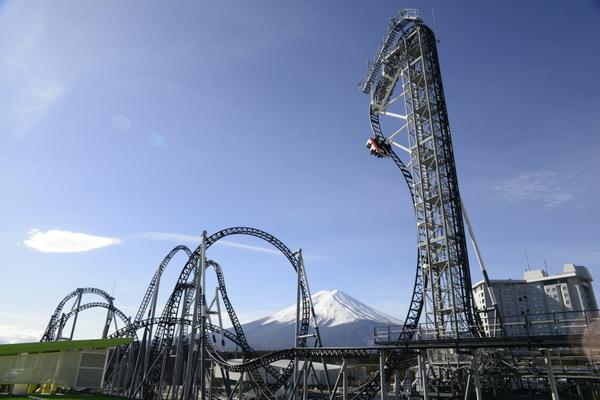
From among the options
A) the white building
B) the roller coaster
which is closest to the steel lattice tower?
the roller coaster

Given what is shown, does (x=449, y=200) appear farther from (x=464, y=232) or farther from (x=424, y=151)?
(x=424, y=151)

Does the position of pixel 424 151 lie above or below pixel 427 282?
above

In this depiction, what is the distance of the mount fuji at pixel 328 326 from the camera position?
114250 mm

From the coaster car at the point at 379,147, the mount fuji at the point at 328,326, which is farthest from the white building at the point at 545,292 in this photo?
the coaster car at the point at 379,147

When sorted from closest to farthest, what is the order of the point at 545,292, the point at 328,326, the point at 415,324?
the point at 415,324 < the point at 545,292 < the point at 328,326

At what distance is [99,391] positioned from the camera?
631 inches

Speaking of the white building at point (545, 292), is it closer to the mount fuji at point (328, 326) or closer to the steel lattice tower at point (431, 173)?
the mount fuji at point (328, 326)

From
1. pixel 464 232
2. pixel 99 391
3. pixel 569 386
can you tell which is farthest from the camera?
pixel 464 232

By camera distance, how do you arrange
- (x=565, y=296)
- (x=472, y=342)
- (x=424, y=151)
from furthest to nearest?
1. (x=565, y=296)
2. (x=424, y=151)
3. (x=472, y=342)

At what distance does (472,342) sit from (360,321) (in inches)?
4743

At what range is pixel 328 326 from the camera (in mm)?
127062

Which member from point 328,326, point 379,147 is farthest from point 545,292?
point 379,147

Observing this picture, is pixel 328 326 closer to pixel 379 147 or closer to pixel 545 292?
pixel 545 292

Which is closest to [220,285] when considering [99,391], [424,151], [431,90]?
[99,391]
